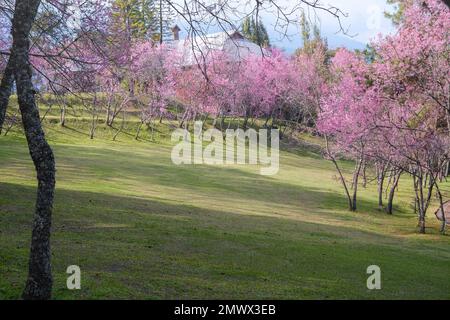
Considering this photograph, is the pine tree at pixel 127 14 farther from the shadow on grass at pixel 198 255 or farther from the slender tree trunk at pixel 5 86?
the shadow on grass at pixel 198 255

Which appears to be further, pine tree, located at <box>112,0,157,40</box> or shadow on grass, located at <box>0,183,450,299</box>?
pine tree, located at <box>112,0,157,40</box>

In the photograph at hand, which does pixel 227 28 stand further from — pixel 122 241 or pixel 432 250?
pixel 432 250

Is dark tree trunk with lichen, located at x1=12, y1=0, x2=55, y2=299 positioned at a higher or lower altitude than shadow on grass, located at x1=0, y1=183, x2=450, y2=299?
higher

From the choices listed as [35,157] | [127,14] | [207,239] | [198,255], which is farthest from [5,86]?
[127,14]

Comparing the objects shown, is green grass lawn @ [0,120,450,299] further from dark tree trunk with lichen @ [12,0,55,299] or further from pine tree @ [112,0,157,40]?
pine tree @ [112,0,157,40]

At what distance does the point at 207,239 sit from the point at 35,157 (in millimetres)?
7041

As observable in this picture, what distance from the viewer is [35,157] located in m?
5.24

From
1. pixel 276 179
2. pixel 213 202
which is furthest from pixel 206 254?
pixel 276 179

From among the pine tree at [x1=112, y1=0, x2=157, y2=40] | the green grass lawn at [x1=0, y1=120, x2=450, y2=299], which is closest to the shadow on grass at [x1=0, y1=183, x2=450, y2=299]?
the green grass lawn at [x1=0, y1=120, x2=450, y2=299]

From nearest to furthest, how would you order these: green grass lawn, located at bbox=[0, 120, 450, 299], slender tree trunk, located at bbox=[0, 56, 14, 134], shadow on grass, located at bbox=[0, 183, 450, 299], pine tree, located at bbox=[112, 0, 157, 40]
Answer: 1. shadow on grass, located at bbox=[0, 183, 450, 299]
2. green grass lawn, located at bbox=[0, 120, 450, 299]
3. slender tree trunk, located at bbox=[0, 56, 14, 134]
4. pine tree, located at bbox=[112, 0, 157, 40]

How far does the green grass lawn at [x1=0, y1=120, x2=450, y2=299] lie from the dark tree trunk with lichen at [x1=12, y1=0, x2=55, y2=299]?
0.67m

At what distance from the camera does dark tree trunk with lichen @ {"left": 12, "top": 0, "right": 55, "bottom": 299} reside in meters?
5.23
